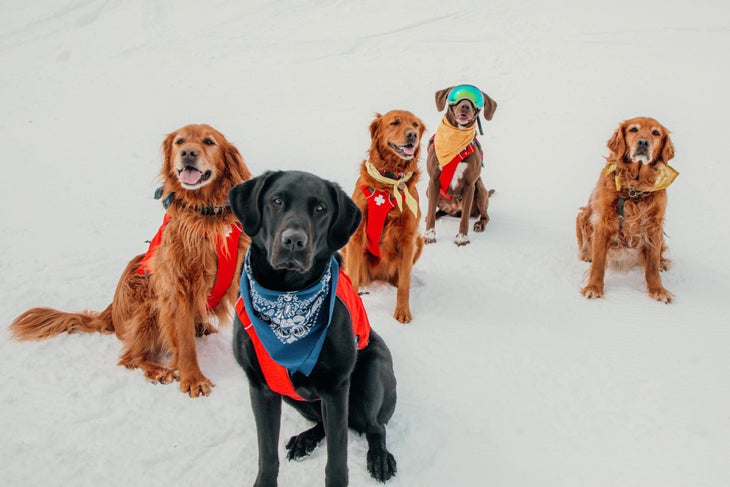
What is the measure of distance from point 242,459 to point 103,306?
1928 millimetres

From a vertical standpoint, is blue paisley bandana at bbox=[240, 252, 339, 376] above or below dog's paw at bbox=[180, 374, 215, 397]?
above

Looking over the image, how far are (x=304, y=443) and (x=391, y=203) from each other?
1885 millimetres

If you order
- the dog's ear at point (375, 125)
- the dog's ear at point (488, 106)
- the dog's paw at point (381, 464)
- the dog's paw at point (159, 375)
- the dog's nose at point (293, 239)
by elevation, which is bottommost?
the dog's paw at point (381, 464)

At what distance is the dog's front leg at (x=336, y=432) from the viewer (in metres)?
1.89

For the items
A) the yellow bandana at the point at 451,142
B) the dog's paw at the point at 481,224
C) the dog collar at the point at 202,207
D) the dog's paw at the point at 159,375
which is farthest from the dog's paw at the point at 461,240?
the dog's paw at the point at 159,375

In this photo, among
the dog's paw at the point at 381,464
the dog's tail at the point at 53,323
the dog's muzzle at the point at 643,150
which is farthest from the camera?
the dog's muzzle at the point at 643,150

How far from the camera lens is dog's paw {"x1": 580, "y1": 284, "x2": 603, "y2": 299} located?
3895mm

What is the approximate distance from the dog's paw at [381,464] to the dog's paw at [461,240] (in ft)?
9.86

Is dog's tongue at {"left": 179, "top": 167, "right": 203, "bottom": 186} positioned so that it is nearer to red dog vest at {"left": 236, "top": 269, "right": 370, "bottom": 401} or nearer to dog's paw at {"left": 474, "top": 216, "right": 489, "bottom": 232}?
red dog vest at {"left": 236, "top": 269, "right": 370, "bottom": 401}

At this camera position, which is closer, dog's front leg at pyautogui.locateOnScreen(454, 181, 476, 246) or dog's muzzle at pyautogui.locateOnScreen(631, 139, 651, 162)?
dog's muzzle at pyautogui.locateOnScreen(631, 139, 651, 162)

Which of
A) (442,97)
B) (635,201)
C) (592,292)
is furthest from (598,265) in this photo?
(442,97)

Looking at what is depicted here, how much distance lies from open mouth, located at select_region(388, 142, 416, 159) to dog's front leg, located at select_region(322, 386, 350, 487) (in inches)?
84.2

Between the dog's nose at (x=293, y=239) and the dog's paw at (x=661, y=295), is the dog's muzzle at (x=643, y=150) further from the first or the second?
the dog's nose at (x=293, y=239)

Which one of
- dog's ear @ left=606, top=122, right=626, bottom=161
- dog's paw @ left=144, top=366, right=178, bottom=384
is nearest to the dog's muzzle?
dog's ear @ left=606, top=122, right=626, bottom=161
